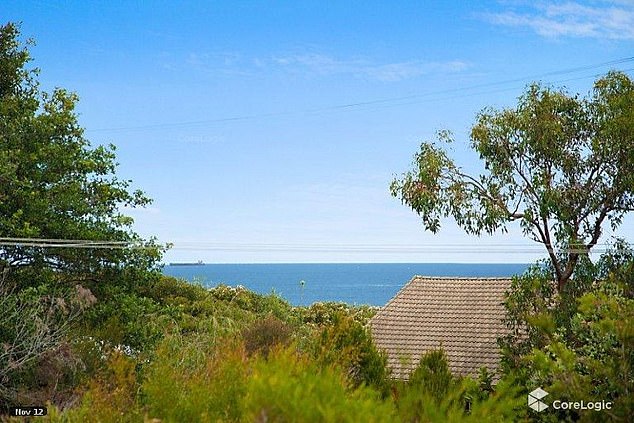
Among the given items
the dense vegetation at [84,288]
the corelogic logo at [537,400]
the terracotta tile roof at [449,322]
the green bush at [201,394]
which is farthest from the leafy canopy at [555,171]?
the green bush at [201,394]

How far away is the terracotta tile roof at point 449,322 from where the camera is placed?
52.6ft

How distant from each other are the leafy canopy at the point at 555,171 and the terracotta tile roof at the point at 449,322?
327 cm

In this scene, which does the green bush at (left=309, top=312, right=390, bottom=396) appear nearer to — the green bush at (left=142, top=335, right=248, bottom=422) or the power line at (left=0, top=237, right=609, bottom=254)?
the power line at (left=0, top=237, right=609, bottom=254)

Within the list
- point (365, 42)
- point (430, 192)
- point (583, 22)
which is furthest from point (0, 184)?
point (365, 42)

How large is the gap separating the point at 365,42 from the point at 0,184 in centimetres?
1396

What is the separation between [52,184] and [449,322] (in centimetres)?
825

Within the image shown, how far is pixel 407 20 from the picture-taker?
919 inches

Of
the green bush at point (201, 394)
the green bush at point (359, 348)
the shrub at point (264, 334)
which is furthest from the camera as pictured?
the shrub at point (264, 334)

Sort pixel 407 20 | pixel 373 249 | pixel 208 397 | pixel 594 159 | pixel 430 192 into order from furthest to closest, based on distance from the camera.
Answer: pixel 407 20
pixel 373 249
pixel 430 192
pixel 594 159
pixel 208 397

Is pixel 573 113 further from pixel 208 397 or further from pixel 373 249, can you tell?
pixel 208 397

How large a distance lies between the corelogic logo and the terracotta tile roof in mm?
8482

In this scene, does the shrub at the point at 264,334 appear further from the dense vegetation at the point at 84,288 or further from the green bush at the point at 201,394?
the green bush at the point at 201,394

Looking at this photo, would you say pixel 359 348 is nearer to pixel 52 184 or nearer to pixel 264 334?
pixel 264 334

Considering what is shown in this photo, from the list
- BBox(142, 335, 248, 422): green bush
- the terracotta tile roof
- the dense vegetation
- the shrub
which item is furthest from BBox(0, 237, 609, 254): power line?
BBox(142, 335, 248, 422): green bush
